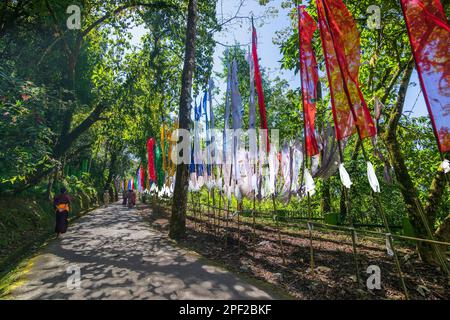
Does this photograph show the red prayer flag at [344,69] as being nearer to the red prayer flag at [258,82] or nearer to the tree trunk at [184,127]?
the red prayer flag at [258,82]

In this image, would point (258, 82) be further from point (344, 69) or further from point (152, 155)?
point (152, 155)

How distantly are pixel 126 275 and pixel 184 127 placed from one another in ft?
18.8

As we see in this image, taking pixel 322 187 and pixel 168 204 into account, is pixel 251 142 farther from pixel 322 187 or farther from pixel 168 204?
pixel 168 204

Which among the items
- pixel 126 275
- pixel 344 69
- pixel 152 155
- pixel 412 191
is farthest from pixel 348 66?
pixel 152 155

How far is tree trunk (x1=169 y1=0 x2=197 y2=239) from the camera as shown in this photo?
34.2 feet

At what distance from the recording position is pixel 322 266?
270 inches

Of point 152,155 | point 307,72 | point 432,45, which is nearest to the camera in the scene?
point 432,45

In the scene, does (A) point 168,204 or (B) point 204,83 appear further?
(A) point 168,204

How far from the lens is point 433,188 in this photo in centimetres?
749

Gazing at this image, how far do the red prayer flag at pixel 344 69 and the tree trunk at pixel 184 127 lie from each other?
582 centimetres

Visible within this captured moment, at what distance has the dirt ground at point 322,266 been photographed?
5426 millimetres

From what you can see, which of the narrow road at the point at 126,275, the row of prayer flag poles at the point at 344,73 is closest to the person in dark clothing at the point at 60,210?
the narrow road at the point at 126,275
